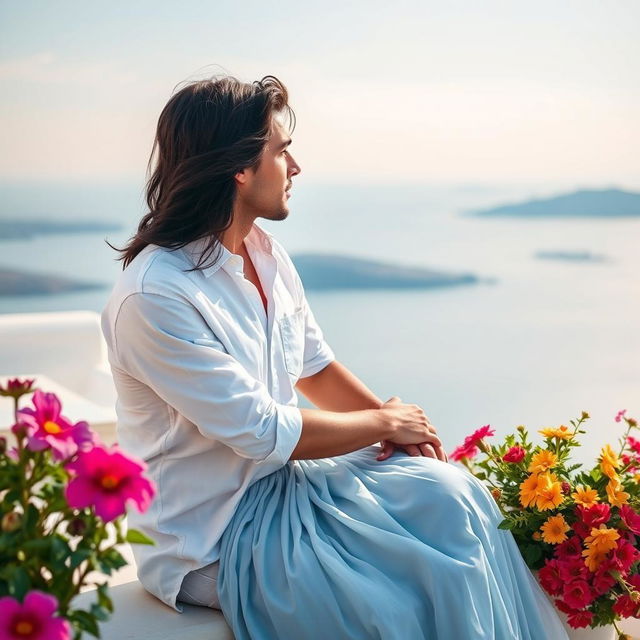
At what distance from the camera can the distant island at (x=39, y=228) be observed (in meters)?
8.59

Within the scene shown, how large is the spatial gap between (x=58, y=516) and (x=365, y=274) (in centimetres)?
866

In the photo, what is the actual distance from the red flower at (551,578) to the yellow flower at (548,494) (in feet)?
0.33

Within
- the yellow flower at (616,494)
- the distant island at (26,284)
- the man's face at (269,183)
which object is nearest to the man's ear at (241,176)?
the man's face at (269,183)

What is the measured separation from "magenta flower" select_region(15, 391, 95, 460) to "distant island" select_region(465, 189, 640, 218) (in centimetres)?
838

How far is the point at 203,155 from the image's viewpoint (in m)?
1.81

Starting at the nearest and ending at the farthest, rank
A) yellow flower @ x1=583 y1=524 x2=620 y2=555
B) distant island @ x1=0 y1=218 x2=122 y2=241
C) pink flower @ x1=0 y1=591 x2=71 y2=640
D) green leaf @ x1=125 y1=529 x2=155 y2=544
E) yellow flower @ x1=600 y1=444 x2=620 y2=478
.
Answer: pink flower @ x1=0 y1=591 x2=71 y2=640
green leaf @ x1=125 y1=529 x2=155 y2=544
yellow flower @ x1=583 y1=524 x2=620 y2=555
yellow flower @ x1=600 y1=444 x2=620 y2=478
distant island @ x1=0 y1=218 x2=122 y2=241

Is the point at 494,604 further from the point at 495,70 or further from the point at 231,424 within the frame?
the point at 495,70

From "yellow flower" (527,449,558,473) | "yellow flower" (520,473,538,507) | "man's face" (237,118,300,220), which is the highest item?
"man's face" (237,118,300,220)

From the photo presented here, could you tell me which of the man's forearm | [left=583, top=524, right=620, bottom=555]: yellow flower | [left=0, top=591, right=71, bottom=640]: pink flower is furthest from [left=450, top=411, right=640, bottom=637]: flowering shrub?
[left=0, top=591, right=71, bottom=640]: pink flower

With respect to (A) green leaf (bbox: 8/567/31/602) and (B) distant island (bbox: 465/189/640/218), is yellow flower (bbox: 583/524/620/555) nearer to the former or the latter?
(A) green leaf (bbox: 8/567/31/602)

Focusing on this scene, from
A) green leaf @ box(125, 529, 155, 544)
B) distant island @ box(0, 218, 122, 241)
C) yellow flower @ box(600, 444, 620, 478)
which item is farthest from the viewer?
distant island @ box(0, 218, 122, 241)

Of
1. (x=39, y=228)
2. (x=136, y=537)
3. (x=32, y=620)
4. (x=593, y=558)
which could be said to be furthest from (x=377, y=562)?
(x=39, y=228)

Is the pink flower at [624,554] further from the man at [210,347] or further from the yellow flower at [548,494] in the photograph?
the man at [210,347]

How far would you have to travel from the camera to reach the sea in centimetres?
879
